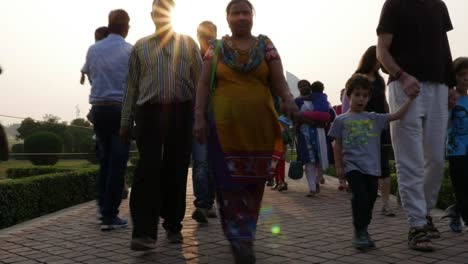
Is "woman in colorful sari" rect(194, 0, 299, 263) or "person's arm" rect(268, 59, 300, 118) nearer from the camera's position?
"woman in colorful sari" rect(194, 0, 299, 263)

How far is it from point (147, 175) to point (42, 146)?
284 inches

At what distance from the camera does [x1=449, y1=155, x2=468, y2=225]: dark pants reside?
202 inches

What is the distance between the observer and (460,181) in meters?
5.20

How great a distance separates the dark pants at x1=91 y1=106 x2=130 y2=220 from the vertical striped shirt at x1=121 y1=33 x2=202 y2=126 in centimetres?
95

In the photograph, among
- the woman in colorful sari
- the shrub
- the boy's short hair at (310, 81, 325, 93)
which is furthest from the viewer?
the shrub

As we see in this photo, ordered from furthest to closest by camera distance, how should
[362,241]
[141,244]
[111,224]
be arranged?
[111,224] < [362,241] < [141,244]

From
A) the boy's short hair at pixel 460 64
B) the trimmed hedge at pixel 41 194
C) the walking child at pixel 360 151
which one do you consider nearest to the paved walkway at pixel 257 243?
the walking child at pixel 360 151

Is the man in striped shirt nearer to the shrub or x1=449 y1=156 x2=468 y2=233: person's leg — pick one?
x1=449 y1=156 x2=468 y2=233: person's leg

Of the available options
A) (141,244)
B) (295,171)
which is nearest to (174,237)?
(141,244)

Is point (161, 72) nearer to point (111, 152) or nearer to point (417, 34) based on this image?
point (111, 152)

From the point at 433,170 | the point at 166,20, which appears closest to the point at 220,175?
the point at 166,20

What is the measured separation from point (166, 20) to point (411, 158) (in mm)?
2353

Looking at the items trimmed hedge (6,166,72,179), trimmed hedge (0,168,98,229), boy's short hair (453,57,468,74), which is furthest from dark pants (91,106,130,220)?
trimmed hedge (6,166,72,179)

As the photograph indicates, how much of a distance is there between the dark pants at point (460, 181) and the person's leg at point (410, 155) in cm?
83
